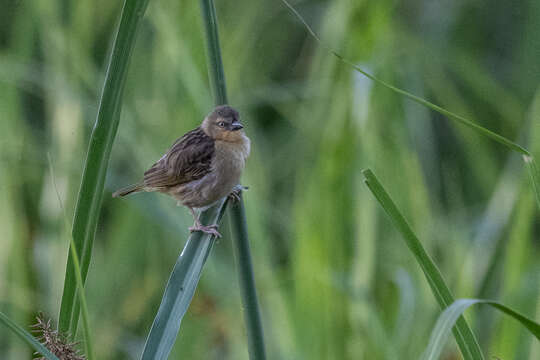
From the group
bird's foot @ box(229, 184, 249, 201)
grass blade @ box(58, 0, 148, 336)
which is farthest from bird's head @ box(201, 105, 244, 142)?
grass blade @ box(58, 0, 148, 336)

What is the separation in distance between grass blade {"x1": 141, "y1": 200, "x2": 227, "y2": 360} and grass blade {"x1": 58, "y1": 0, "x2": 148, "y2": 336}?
0.47ft

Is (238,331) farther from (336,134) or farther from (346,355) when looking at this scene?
(336,134)

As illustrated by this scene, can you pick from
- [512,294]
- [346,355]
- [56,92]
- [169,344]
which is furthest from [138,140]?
[169,344]

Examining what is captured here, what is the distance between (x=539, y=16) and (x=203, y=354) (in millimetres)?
2286

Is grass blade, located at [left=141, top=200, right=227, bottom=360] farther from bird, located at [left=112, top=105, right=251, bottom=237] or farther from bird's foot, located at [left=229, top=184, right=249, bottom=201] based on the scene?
bird, located at [left=112, top=105, right=251, bottom=237]

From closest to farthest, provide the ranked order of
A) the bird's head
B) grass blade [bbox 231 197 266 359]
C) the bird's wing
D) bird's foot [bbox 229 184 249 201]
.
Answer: grass blade [bbox 231 197 266 359], bird's foot [bbox 229 184 249 201], the bird's head, the bird's wing

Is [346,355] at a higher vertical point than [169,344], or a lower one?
lower

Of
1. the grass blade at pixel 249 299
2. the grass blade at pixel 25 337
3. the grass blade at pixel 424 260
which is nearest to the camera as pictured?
the grass blade at pixel 25 337

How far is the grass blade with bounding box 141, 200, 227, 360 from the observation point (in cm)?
134

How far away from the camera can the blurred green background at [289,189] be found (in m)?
2.73

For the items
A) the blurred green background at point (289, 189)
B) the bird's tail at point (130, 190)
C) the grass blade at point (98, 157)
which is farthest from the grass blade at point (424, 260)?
the bird's tail at point (130, 190)

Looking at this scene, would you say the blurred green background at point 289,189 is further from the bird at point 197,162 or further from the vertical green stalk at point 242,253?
the vertical green stalk at point 242,253

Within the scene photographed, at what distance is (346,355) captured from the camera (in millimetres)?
2758

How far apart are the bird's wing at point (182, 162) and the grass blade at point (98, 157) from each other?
1340 millimetres
